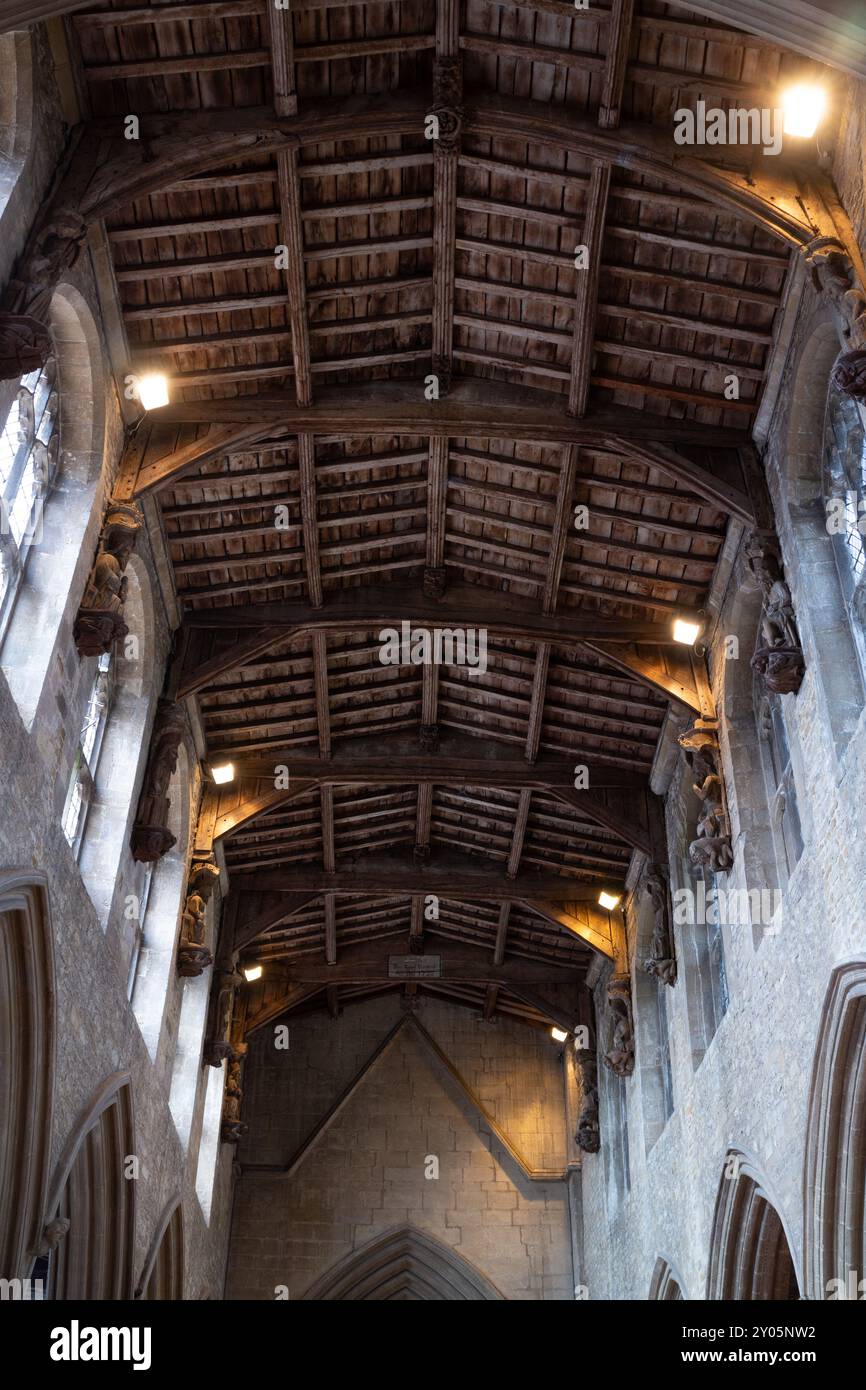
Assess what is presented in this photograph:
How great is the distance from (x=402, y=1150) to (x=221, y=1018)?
564 cm

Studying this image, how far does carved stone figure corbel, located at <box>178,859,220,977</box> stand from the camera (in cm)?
1388

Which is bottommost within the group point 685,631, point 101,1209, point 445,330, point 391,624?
point 101,1209

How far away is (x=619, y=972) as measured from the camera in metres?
17.0

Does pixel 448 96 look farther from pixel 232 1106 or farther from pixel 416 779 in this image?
pixel 232 1106

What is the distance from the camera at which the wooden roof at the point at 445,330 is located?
31.7 feet

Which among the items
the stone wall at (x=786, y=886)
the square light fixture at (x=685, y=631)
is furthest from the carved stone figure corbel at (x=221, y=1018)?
the square light fixture at (x=685, y=631)

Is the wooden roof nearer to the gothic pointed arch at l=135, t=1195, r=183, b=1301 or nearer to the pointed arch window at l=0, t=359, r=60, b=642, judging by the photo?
the pointed arch window at l=0, t=359, r=60, b=642

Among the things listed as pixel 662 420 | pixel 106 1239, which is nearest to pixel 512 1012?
pixel 106 1239

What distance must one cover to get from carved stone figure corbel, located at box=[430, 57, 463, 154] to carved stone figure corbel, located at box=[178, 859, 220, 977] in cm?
784

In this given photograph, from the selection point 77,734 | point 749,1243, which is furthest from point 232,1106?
point 77,734

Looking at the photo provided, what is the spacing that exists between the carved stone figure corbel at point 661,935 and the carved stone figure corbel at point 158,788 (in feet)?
17.7

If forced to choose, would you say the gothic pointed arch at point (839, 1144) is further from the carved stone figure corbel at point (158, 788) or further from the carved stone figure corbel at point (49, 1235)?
the carved stone figure corbel at point (158, 788)

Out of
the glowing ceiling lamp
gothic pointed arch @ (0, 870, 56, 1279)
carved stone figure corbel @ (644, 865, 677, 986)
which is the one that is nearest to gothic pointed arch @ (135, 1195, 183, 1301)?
gothic pointed arch @ (0, 870, 56, 1279)

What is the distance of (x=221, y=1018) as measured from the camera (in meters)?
16.6
